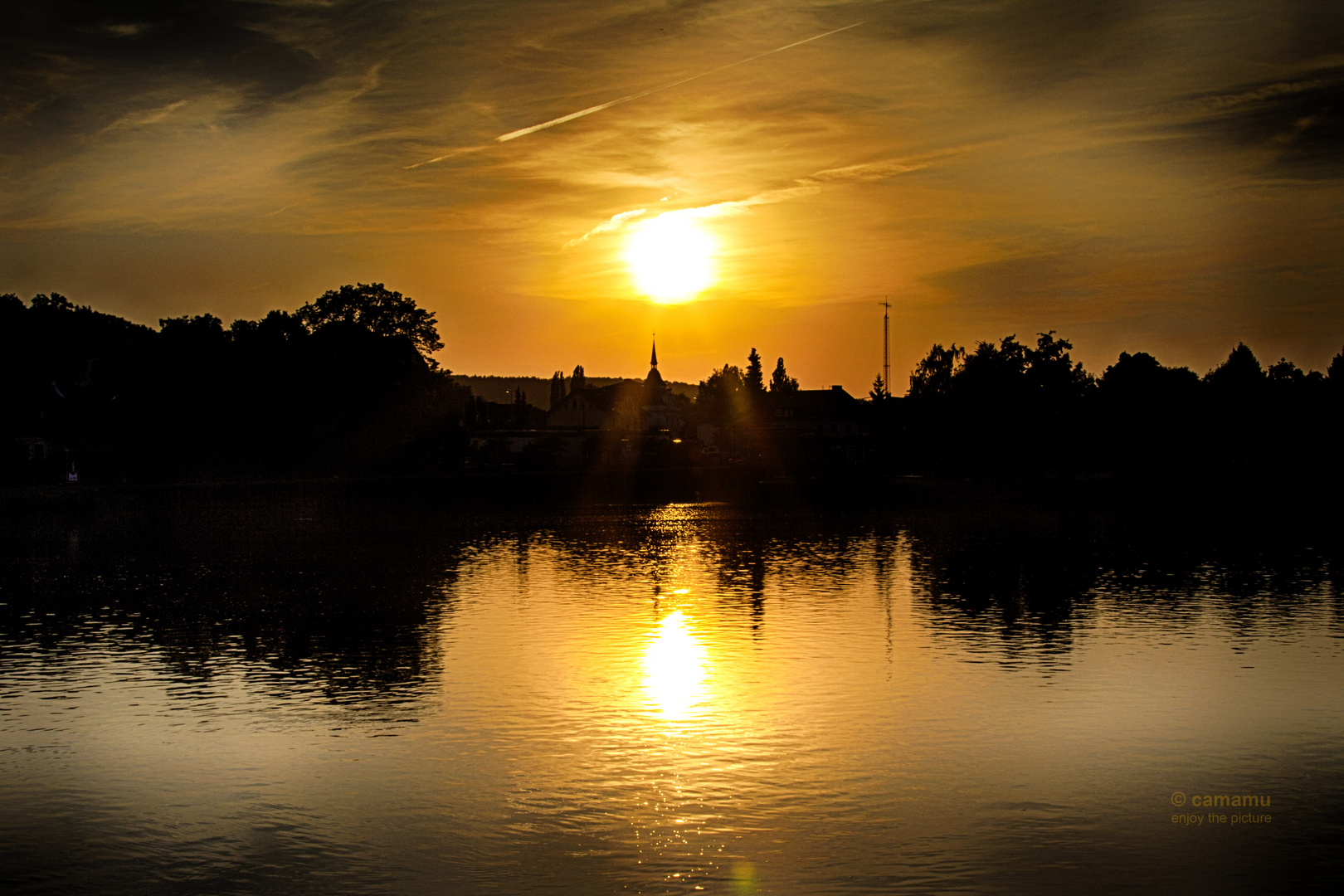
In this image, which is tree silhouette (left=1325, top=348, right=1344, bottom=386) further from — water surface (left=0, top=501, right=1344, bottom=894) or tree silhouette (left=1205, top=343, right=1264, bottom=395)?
water surface (left=0, top=501, right=1344, bottom=894)

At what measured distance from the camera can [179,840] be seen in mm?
15531

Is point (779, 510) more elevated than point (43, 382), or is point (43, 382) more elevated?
point (43, 382)

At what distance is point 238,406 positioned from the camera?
105812 millimetres

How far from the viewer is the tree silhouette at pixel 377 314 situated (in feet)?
408

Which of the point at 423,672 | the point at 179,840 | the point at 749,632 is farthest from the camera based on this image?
the point at 749,632

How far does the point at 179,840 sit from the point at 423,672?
10.5 metres

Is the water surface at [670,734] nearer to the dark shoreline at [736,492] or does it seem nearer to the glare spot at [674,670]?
the glare spot at [674,670]

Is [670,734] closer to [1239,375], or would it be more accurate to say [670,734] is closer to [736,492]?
[736,492]

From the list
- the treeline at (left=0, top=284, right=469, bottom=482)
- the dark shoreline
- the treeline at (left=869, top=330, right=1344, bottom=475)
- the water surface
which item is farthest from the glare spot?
the treeline at (left=869, top=330, right=1344, bottom=475)

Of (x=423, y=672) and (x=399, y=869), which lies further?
(x=423, y=672)

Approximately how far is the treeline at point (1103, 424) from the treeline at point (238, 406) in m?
53.3

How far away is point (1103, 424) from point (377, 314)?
249 feet

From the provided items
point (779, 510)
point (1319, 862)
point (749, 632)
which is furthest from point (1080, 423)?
point (1319, 862)

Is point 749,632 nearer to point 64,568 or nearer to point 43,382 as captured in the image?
point 64,568
